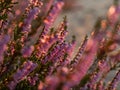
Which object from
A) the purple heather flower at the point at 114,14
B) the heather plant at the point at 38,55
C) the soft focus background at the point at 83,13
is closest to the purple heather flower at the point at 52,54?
the heather plant at the point at 38,55

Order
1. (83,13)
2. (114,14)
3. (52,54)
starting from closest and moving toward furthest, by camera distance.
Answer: (114,14) → (52,54) → (83,13)

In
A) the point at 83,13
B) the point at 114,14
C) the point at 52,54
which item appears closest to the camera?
the point at 114,14

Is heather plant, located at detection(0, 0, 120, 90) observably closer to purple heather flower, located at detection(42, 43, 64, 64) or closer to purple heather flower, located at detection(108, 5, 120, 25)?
purple heather flower, located at detection(42, 43, 64, 64)

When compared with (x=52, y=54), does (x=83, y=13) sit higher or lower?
higher

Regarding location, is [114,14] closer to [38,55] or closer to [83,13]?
[38,55]

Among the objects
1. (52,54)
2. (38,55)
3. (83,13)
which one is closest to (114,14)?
(52,54)

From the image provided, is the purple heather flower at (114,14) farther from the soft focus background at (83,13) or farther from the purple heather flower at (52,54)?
the soft focus background at (83,13)

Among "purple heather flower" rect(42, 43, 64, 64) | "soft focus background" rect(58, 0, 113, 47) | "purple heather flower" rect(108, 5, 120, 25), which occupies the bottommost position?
"purple heather flower" rect(108, 5, 120, 25)

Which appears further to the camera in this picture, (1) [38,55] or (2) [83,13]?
(2) [83,13]

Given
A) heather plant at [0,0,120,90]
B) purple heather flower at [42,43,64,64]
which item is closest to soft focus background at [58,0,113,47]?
heather plant at [0,0,120,90]

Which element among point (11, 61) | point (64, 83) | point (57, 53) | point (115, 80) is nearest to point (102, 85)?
point (115, 80)

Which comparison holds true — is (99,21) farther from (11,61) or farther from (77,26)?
(77,26)
